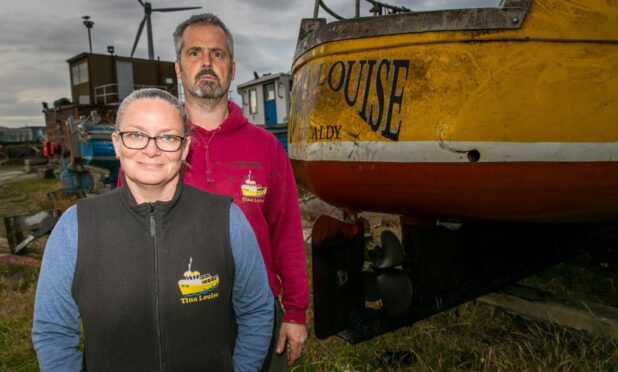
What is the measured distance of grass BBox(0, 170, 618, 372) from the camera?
106 inches

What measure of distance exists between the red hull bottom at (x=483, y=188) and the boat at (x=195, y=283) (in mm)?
1046

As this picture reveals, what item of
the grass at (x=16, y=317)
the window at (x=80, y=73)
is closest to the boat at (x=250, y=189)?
the grass at (x=16, y=317)

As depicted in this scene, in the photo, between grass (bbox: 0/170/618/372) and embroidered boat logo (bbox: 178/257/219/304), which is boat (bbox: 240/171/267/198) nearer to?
embroidered boat logo (bbox: 178/257/219/304)

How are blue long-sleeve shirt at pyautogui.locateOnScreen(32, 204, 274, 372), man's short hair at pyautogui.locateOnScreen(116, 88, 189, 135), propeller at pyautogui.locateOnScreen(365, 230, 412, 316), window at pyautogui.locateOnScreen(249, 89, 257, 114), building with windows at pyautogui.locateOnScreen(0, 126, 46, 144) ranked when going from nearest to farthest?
blue long-sleeve shirt at pyautogui.locateOnScreen(32, 204, 274, 372), man's short hair at pyautogui.locateOnScreen(116, 88, 189, 135), propeller at pyautogui.locateOnScreen(365, 230, 412, 316), window at pyautogui.locateOnScreen(249, 89, 257, 114), building with windows at pyautogui.locateOnScreen(0, 126, 46, 144)

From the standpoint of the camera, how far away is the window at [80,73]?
2859 cm

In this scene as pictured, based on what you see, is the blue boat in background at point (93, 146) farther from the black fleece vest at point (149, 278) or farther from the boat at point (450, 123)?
the black fleece vest at point (149, 278)

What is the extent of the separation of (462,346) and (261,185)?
1.90 meters

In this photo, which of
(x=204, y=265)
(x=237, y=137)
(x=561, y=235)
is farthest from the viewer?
(x=561, y=235)

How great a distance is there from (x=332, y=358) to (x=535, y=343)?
4.22 feet

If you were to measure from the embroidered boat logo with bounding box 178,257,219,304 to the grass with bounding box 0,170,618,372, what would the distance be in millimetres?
1550

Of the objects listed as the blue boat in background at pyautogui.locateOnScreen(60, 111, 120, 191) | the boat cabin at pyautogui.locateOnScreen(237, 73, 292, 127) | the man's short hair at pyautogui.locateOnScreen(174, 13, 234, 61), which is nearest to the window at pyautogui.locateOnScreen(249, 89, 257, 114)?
the boat cabin at pyautogui.locateOnScreen(237, 73, 292, 127)

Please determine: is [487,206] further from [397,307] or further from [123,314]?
[123,314]

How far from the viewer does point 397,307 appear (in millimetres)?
2654

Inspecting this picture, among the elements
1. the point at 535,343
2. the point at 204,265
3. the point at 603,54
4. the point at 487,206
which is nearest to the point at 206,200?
the point at 204,265
